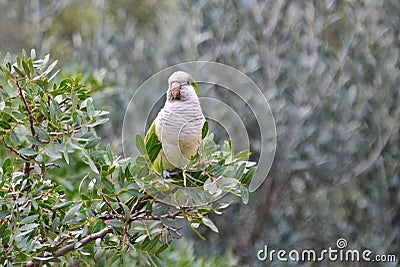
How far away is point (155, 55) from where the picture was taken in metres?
2.44

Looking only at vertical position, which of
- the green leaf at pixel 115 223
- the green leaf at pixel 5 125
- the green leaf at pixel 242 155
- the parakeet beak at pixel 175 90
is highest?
the parakeet beak at pixel 175 90

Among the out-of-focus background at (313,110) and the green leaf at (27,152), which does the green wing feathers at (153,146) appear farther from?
the out-of-focus background at (313,110)

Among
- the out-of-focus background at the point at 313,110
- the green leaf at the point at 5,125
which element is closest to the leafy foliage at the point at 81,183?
the green leaf at the point at 5,125

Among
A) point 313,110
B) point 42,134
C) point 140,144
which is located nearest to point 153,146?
point 140,144

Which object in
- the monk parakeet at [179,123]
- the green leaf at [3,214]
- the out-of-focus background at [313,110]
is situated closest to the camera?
the monk parakeet at [179,123]

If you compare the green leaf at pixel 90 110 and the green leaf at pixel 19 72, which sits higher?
the green leaf at pixel 19 72

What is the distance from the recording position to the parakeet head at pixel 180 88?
23.2 inches

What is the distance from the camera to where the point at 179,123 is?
59cm

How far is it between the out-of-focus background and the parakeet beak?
1573 mm

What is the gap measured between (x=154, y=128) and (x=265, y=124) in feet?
0.41

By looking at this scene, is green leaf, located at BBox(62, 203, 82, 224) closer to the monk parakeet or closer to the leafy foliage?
the leafy foliage

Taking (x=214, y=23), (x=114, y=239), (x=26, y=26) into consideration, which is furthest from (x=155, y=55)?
(x=114, y=239)

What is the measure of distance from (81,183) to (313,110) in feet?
5.24

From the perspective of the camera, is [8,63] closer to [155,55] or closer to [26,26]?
[155,55]
